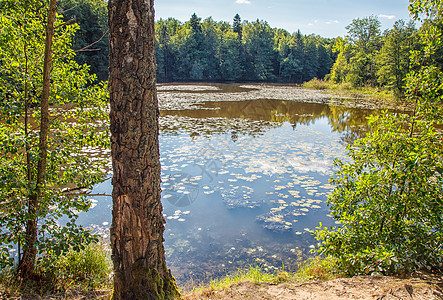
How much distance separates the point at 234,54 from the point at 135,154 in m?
66.9

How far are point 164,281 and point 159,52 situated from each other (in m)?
56.9

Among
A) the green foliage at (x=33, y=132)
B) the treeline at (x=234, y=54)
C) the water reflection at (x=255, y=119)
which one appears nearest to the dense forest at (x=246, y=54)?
the treeline at (x=234, y=54)

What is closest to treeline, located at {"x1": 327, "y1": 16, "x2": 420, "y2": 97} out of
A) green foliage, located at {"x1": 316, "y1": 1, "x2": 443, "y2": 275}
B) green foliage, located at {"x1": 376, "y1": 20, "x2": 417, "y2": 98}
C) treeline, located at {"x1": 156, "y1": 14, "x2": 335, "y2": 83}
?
green foliage, located at {"x1": 376, "y1": 20, "x2": 417, "y2": 98}

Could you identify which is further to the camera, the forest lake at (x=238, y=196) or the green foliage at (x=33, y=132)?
the forest lake at (x=238, y=196)

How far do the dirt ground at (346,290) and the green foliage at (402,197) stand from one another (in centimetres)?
21

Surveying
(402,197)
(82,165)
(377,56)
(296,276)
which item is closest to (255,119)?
(296,276)

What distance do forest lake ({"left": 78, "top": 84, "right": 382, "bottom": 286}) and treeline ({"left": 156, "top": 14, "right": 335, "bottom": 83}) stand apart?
46.3 m

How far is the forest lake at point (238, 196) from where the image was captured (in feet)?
15.1

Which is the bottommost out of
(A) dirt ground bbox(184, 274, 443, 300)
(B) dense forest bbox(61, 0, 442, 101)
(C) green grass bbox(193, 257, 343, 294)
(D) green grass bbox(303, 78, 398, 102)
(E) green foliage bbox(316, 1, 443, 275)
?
(C) green grass bbox(193, 257, 343, 294)

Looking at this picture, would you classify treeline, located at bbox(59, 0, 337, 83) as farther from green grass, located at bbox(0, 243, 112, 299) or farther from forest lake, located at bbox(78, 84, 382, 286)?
green grass, located at bbox(0, 243, 112, 299)

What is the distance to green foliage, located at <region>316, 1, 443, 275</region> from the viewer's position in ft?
9.94

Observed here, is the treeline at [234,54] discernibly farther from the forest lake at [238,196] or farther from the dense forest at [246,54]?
the forest lake at [238,196]

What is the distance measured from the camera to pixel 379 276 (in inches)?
119

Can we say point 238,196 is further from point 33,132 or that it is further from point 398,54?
point 398,54
